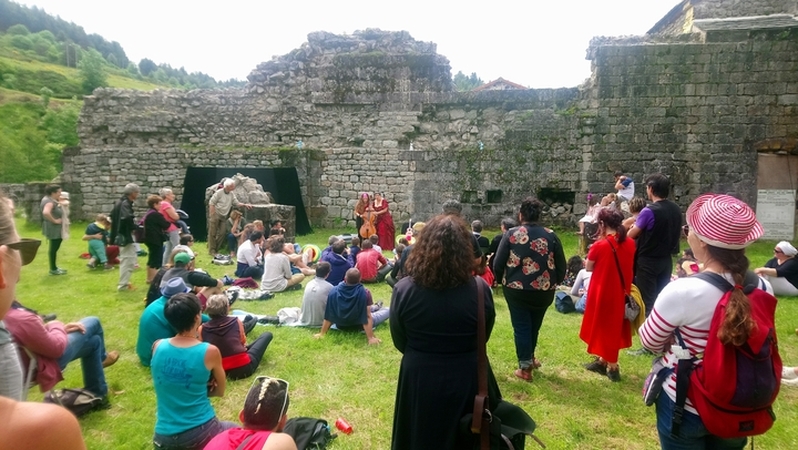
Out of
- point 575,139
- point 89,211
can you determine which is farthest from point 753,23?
Result: point 89,211

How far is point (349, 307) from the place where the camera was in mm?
5844

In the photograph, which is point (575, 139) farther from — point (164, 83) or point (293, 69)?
point (164, 83)

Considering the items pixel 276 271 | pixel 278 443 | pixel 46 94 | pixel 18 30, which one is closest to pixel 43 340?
pixel 278 443

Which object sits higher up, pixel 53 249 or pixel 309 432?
pixel 53 249

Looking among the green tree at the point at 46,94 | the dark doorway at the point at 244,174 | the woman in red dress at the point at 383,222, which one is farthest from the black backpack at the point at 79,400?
the green tree at the point at 46,94

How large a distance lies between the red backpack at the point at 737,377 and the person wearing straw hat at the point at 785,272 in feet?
21.0

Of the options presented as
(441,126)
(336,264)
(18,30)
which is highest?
(18,30)

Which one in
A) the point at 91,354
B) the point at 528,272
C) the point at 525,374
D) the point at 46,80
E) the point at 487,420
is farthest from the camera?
the point at 46,80

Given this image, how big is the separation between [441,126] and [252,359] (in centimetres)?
1108

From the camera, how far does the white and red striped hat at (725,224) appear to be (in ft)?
6.97

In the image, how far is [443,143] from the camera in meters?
14.4

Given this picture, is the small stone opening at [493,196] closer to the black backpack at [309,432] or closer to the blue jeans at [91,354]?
the black backpack at [309,432]

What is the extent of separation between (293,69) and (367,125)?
339cm

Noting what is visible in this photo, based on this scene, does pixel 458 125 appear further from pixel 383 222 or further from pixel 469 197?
pixel 383 222
